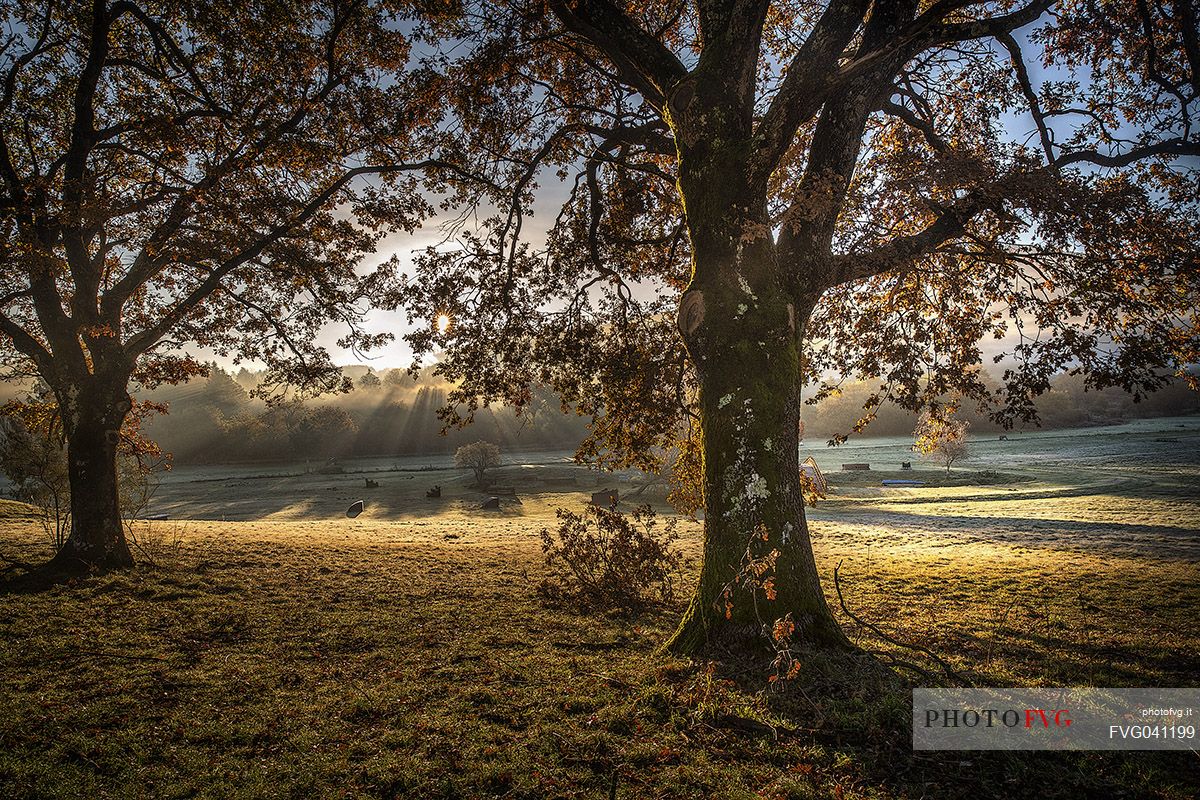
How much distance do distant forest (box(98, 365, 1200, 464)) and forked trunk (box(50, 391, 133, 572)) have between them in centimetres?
6185

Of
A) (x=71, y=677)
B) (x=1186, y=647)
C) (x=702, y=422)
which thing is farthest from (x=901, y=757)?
(x=71, y=677)

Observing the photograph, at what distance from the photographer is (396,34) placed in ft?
32.4

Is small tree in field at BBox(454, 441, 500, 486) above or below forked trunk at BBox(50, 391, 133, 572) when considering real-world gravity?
below

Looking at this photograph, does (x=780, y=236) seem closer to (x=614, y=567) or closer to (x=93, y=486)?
(x=614, y=567)

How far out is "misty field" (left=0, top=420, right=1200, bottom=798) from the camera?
11.5ft

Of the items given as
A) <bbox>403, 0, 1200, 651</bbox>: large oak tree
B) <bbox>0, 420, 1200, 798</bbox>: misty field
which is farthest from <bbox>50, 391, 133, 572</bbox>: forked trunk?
<bbox>403, 0, 1200, 651</bbox>: large oak tree

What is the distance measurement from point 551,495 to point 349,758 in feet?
129

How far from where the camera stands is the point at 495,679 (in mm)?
5254

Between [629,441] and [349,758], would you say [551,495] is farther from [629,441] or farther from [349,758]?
[349,758]

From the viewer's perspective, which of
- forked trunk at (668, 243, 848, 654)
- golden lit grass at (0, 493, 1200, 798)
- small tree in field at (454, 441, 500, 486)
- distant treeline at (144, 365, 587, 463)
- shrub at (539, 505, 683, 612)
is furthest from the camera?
distant treeline at (144, 365, 587, 463)

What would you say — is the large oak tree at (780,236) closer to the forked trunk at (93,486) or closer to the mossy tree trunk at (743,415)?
the mossy tree trunk at (743,415)

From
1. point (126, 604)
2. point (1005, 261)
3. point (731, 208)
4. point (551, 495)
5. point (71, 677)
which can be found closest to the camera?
point (71, 677)

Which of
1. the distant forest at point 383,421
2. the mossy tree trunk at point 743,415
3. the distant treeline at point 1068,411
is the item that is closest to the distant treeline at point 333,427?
the distant forest at point 383,421

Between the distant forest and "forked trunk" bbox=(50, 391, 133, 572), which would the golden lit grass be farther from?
the distant forest
